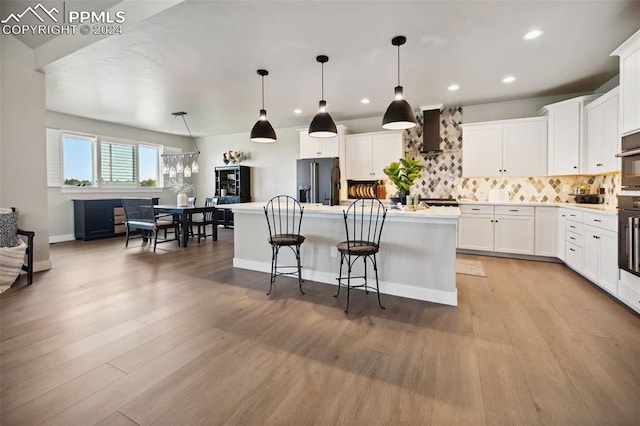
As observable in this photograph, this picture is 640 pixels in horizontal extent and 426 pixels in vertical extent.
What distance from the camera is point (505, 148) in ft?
16.2

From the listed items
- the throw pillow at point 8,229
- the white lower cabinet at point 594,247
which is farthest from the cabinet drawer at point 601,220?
the throw pillow at point 8,229

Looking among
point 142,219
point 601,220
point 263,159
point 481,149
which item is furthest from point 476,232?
point 142,219

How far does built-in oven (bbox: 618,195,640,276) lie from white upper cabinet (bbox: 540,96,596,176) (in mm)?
1830

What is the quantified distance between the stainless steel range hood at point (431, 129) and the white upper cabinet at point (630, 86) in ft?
8.66

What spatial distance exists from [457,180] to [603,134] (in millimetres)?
2117

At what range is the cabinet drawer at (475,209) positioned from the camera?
190 inches

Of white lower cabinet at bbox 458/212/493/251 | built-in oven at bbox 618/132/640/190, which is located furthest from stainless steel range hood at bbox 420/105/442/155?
Answer: built-in oven at bbox 618/132/640/190

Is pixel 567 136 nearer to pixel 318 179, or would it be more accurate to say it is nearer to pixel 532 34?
pixel 532 34

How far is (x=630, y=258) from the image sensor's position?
2.66m

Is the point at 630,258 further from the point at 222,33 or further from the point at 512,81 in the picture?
the point at 222,33

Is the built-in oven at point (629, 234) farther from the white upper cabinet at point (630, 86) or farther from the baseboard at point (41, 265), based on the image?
the baseboard at point (41, 265)

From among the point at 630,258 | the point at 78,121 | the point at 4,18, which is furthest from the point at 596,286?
the point at 78,121

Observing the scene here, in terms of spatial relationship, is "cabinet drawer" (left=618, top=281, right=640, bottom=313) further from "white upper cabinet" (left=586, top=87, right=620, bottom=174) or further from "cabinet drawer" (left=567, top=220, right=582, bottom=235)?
"white upper cabinet" (left=586, top=87, right=620, bottom=174)

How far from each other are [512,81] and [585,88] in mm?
1301
